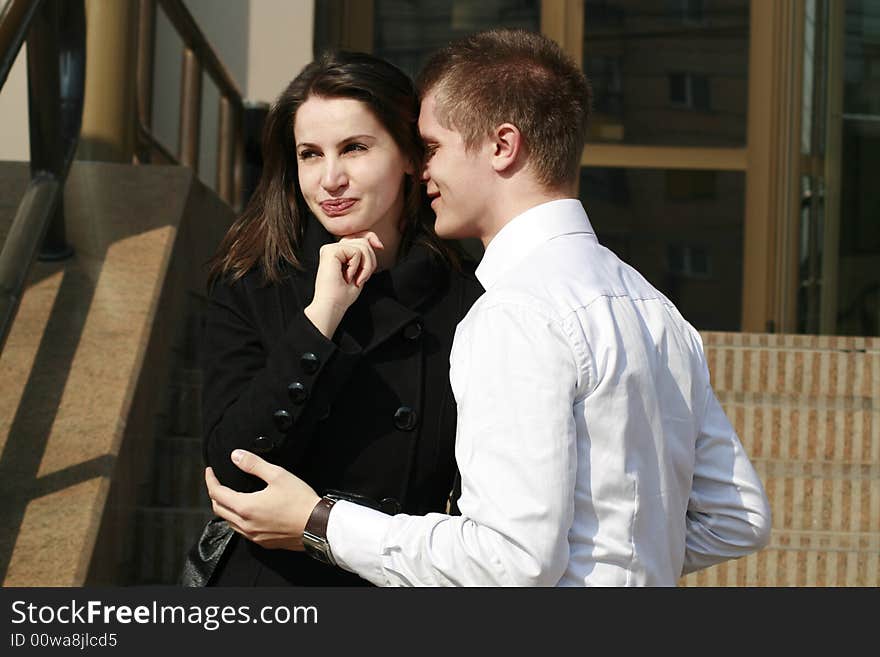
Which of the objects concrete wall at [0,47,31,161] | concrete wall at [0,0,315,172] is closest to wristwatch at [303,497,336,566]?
concrete wall at [0,47,31,161]

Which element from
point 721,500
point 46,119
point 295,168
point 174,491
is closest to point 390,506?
point 721,500

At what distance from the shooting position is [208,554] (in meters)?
1.87

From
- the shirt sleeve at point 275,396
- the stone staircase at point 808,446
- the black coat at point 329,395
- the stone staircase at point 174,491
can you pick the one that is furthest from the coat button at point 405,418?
the stone staircase at point 808,446

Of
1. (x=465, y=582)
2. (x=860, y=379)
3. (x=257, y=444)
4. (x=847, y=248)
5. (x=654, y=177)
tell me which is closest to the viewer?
(x=465, y=582)

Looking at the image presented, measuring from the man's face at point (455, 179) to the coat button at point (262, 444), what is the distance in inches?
14.2

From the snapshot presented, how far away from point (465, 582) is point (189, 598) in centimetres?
35

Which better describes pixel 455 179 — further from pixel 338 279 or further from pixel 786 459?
pixel 786 459

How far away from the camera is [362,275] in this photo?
182 cm

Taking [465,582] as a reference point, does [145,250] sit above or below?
above

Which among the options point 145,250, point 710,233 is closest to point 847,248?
point 710,233

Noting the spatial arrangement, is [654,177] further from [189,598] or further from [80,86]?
[189,598]

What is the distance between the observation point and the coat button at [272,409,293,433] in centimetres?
170

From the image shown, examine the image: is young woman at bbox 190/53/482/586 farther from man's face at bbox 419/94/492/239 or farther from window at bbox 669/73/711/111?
window at bbox 669/73/711/111

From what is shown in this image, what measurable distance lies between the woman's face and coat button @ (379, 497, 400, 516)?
415 mm
